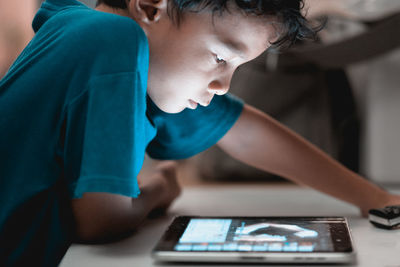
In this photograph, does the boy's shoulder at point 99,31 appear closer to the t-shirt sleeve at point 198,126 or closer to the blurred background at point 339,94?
the t-shirt sleeve at point 198,126

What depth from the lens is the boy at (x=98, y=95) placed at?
0.40 meters

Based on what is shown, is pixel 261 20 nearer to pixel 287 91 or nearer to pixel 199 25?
pixel 199 25

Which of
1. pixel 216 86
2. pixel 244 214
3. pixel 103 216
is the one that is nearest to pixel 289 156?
pixel 244 214

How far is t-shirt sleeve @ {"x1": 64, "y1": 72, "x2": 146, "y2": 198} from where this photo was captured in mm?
393

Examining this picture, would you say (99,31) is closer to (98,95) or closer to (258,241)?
(98,95)

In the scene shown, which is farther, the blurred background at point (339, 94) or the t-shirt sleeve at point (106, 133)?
the blurred background at point (339, 94)

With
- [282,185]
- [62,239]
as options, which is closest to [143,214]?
[62,239]

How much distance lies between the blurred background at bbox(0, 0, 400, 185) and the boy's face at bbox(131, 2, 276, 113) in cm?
39

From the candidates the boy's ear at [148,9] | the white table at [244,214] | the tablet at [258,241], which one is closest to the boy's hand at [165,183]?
the white table at [244,214]

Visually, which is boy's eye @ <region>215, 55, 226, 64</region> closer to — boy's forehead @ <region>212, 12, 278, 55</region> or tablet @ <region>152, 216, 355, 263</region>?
boy's forehead @ <region>212, 12, 278, 55</region>

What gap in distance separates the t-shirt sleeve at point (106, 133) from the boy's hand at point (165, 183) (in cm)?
23

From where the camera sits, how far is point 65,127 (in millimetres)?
434

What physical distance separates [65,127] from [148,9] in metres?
0.17

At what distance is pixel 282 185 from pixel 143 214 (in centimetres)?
47
